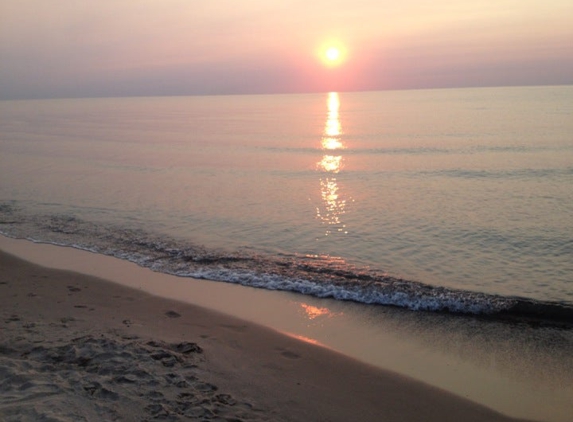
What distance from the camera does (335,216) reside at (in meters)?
17.8

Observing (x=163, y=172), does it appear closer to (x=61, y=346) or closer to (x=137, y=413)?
(x=61, y=346)

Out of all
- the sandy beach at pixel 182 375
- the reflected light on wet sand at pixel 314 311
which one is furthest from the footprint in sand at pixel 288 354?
the reflected light on wet sand at pixel 314 311

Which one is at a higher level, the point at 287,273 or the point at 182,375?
the point at 182,375

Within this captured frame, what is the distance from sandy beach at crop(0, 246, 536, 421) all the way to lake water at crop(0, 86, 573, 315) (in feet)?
10.0

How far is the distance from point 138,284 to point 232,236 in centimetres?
457

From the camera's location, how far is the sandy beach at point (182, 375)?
18.4ft

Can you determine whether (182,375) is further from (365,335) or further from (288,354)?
(365,335)

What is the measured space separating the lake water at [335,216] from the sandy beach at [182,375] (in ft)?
10.0

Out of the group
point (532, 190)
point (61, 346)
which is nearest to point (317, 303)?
point (61, 346)

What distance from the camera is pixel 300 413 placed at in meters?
6.00

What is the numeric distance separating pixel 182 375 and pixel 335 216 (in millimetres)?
11841

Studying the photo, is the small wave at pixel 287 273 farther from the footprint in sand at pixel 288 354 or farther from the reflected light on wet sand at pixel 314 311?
the footprint in sand at pixel 288 354

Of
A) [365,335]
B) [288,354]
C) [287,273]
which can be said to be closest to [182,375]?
[288,354]

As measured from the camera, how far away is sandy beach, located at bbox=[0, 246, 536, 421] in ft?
18.4
